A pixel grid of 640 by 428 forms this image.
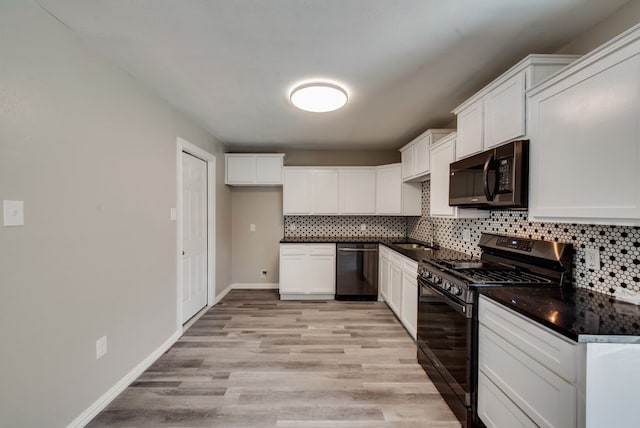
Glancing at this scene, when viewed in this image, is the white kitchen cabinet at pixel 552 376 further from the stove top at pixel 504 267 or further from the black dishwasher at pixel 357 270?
the black dishwasher at pixel 357 270

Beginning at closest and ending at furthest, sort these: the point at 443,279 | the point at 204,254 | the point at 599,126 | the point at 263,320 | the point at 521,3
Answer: the point at 599,126 → the point at 521,3 → the point at 443,279 → the point at 263,320 → the point at 204,254

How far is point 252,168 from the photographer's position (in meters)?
4.23

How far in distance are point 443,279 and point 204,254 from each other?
3060 millimetres

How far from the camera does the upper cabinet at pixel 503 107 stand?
1.55 m

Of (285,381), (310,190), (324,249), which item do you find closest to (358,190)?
(310,190)

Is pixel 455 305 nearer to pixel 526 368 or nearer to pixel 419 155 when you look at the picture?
pixel 526 368

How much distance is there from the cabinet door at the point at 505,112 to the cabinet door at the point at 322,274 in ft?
8.76

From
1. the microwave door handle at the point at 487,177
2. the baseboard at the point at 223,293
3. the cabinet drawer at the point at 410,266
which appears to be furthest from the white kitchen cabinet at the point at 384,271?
the baseboard at the point at 223,293

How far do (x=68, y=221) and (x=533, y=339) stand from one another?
260 cm

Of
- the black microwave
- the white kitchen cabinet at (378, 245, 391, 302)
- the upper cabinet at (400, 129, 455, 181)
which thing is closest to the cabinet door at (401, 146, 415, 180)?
the upper cabinet at (400, 129, 455, 181)

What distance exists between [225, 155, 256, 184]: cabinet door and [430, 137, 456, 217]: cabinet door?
8.99 ft

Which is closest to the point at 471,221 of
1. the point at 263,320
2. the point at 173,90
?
the point at 263,320

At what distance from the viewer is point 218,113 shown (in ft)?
9.45

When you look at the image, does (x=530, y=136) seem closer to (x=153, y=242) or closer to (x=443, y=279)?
(x=443, y=279)
